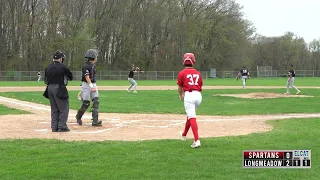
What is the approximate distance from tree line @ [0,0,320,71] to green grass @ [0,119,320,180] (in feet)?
182

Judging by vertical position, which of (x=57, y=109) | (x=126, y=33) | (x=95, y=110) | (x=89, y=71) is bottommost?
(x=95, y=110)

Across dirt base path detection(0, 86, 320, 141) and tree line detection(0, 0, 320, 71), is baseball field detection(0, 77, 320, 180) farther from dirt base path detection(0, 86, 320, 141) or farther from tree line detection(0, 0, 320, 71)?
tree line detection(0, 0, 320, 71)

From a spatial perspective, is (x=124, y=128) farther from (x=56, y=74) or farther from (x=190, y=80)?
(x=190, y=80)

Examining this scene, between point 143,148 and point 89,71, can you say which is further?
point 89,71

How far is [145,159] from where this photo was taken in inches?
258

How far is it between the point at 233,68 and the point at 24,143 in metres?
74.7

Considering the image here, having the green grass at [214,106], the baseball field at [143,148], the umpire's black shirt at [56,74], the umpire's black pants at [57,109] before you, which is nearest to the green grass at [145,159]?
the baseball field at [143,148]

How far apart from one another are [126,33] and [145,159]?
2508 inches

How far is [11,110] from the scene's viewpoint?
1527cm

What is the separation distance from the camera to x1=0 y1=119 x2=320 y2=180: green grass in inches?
222
